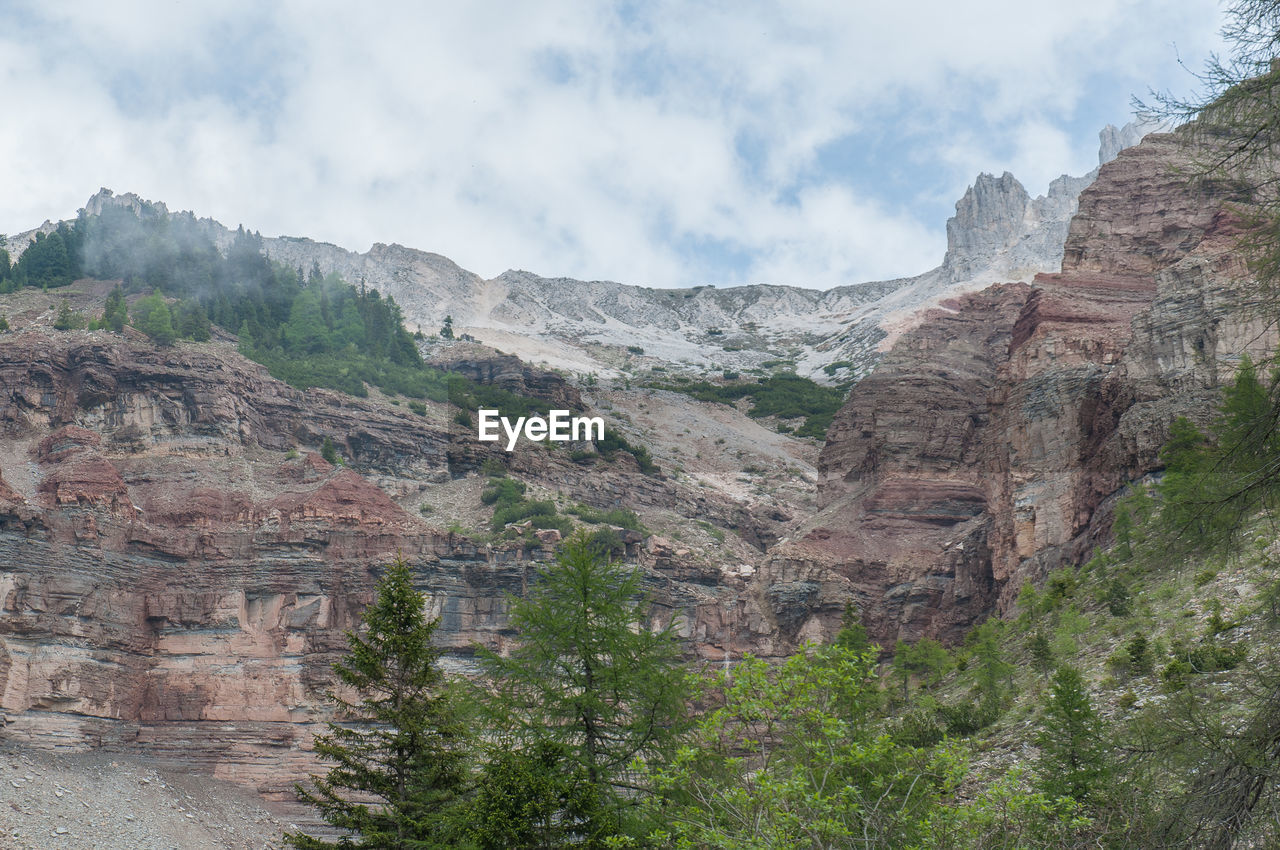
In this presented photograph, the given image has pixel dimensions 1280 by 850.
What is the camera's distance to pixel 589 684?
73.7 ft

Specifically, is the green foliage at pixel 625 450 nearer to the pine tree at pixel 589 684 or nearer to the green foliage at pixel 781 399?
the green foliage at pixel 781 399

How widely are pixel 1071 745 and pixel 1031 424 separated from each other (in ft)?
140

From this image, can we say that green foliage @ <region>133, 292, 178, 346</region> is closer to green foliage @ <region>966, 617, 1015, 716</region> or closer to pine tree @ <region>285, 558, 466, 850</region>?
green foliage @ <region>966, 617, 1015, 716</region>

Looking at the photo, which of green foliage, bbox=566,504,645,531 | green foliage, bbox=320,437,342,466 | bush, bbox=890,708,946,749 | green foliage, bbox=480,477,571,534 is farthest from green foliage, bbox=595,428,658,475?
bush, bbox=890,708,946,749

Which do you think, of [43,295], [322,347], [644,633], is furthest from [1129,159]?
[43,295]

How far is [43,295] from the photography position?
13850cm

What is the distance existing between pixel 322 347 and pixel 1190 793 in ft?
475

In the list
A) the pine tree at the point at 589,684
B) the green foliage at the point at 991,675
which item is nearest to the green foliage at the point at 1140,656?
the green foliage at the point at 991,675

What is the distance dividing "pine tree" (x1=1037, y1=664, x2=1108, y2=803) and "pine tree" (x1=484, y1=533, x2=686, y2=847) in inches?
409

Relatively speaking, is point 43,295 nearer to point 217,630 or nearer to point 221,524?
point 221,524

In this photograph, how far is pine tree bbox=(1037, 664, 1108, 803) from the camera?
26.6 meters

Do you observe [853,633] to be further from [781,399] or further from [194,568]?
[781,399]

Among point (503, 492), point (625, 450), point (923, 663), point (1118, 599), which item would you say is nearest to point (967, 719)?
point (1118, 599)

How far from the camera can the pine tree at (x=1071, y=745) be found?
26562 millimetres
